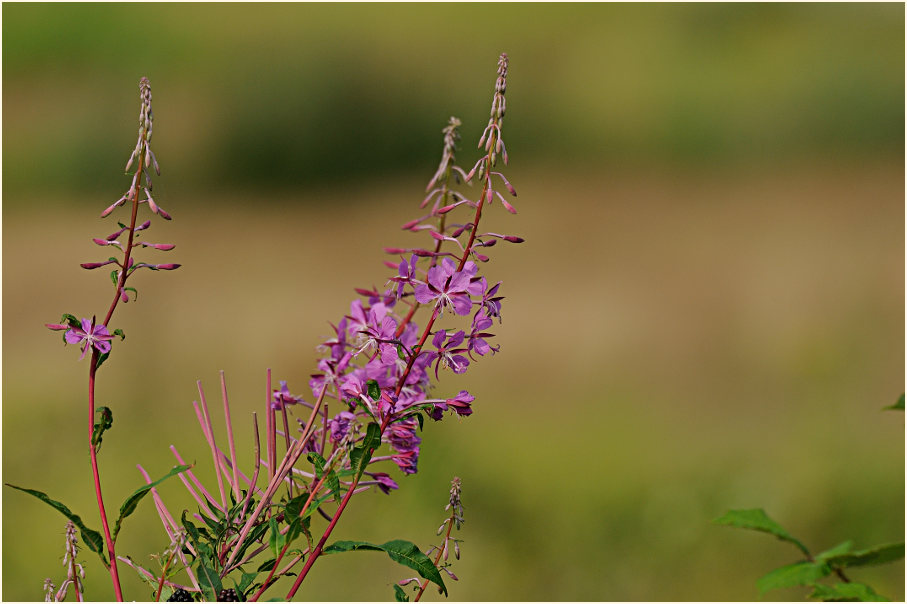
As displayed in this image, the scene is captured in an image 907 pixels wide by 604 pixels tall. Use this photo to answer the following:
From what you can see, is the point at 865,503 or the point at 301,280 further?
the point at 301,280

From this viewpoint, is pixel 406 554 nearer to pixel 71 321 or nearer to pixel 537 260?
pixel 71 321

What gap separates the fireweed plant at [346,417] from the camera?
0.87ft

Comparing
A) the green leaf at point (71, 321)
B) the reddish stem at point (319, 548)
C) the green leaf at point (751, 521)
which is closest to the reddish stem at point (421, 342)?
the reddish stem at point (319, 548)

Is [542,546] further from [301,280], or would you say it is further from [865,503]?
[301,280]

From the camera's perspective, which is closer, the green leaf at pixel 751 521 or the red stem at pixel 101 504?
the red stem at pixel 101 504

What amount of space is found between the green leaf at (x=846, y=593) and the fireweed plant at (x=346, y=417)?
258 millimetres

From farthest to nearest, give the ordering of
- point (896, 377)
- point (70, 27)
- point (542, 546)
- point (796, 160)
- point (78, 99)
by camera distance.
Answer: point (796, 160), point (70, 27), point (78, 99), point (896, 377), point (542, 546)

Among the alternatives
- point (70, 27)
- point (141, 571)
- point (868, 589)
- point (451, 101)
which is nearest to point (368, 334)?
point (141, 571)

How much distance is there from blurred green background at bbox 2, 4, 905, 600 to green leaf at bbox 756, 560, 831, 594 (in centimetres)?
92

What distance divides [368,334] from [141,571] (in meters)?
0.11

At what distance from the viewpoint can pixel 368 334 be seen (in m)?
0.30

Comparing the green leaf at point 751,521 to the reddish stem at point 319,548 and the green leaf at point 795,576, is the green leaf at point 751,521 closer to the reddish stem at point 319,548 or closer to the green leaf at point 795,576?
the green leaf at point 795,576

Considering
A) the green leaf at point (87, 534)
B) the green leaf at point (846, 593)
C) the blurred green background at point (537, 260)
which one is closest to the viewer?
the green leaf at point (87, 534)

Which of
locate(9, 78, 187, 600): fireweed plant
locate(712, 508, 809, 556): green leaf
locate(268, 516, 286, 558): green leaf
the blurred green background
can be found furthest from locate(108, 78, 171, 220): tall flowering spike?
the blurred green background
